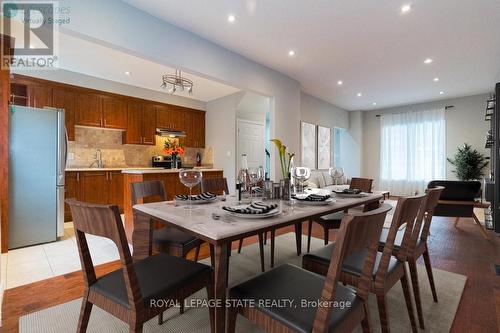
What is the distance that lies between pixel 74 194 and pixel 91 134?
1.28 meters

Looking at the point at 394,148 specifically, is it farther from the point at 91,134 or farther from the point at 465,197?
the point at 91,134

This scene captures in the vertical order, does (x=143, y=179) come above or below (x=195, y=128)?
below

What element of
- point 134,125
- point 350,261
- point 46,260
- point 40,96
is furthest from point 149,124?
point 350,261

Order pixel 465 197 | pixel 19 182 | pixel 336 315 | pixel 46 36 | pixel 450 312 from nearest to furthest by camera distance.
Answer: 1. pixel 336 315
2. pixel 450 312
3. pixel 19 182
4. pixel 46 36
5. pixel 465 197

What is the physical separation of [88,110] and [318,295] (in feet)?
16.1

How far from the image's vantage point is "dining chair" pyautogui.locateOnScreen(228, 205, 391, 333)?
2.74 ft

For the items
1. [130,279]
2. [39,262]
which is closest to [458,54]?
[130,279]

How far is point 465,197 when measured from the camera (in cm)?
354

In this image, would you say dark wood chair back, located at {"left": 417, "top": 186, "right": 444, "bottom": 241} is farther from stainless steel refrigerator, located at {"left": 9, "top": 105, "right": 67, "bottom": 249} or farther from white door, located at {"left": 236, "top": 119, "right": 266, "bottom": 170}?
white door, located at {"left": 236, "top": 119, "right": 266, "bottom": 170}

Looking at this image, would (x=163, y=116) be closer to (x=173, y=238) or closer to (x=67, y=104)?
(x=67, y=104)

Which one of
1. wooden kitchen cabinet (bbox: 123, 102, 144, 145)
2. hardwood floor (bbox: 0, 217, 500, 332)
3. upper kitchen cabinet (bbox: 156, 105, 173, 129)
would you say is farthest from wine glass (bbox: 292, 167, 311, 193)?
upper kitchen cabinet (bbox: 156, 105, 173, 129)

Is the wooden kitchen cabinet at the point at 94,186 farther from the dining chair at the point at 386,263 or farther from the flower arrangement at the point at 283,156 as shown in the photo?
the dining chair at the point at 386,263

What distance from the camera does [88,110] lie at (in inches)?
176

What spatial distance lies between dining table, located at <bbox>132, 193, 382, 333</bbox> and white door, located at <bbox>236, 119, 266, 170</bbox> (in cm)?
421
